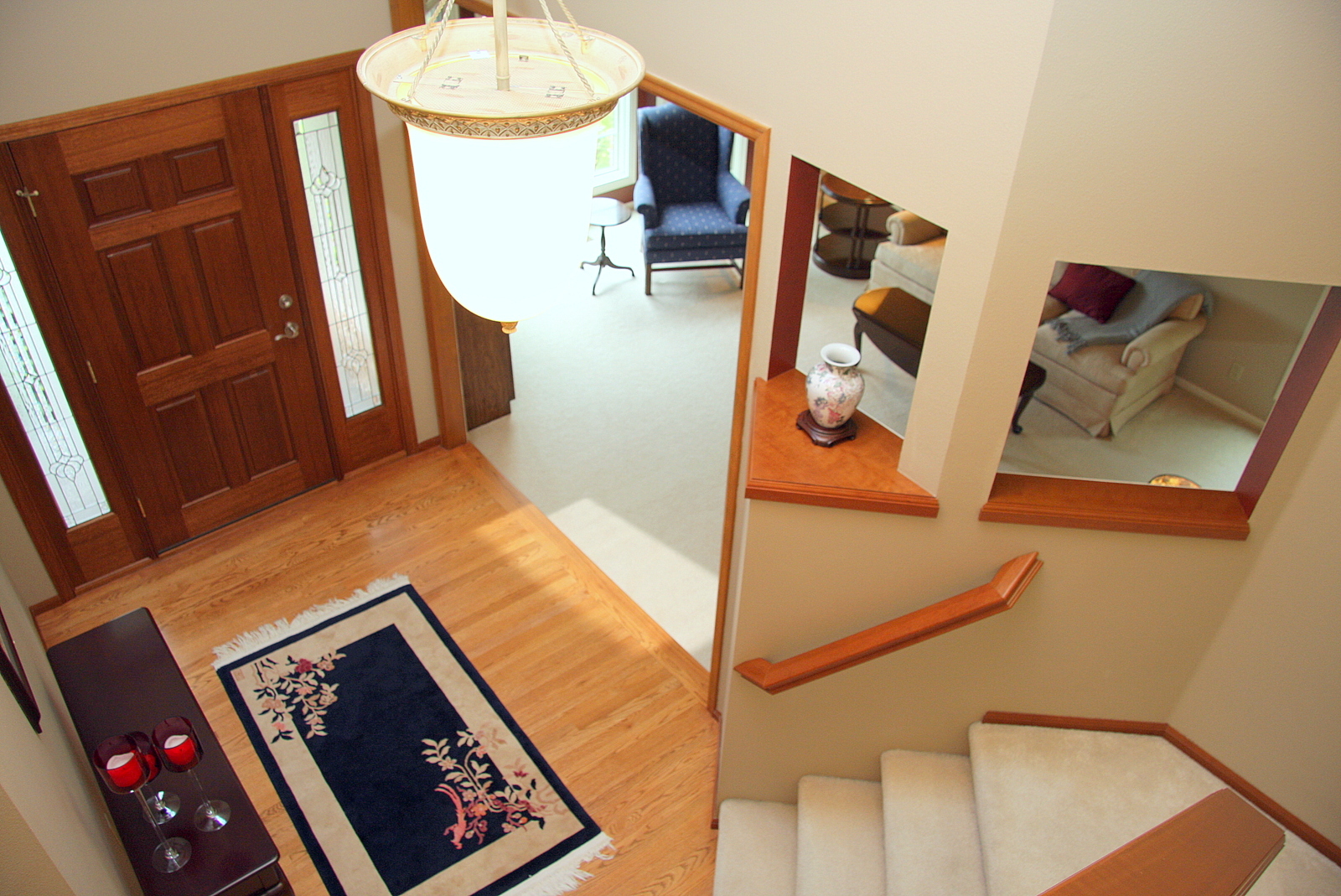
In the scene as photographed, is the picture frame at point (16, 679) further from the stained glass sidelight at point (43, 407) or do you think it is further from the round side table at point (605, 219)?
the round side table at point (605, 219)

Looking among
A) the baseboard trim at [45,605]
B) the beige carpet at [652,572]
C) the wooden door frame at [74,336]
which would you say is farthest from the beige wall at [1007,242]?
the baseboard trim at [45,605]

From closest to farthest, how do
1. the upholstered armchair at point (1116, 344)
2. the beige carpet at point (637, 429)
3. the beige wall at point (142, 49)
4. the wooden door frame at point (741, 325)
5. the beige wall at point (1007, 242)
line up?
1. the beige wall at point (1007, 242)
2. the wooden door frame at point (741, 325)
3. the beige wall at point (142, 49)
4. the beige carpet at point (637, 429)
5. the upholstered armchair at point (1116, 344)

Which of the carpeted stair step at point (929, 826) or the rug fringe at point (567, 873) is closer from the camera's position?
the carpeted stair step at point (929, 826)

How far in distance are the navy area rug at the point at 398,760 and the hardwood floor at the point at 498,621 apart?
0.24 feet

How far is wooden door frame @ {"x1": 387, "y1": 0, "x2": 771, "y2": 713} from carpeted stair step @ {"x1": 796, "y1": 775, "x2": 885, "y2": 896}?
71cm

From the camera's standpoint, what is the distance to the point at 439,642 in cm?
456

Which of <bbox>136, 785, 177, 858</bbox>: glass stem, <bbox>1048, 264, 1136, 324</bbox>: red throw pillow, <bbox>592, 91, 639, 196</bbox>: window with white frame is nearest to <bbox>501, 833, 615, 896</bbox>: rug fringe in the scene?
<bbox>136, 785, 177, 858</bbox>: glass stem

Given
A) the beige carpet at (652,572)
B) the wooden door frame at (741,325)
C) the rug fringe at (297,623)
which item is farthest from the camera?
the beige carpet at (652,572)

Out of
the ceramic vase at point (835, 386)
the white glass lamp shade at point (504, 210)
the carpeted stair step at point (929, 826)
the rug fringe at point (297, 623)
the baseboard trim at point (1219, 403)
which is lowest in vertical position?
the rug fringe at point (297, 623)

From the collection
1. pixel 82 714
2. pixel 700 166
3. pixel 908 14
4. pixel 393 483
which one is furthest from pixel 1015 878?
pixel 700 166

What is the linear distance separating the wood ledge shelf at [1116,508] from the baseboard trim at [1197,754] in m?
0.82

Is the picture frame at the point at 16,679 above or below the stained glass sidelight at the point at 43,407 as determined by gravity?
above

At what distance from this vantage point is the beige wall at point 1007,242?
220 centimetres

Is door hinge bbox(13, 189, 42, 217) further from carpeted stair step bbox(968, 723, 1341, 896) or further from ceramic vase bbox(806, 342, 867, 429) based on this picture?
carpeted stair step bbox(968, 723, 1341, 896)
